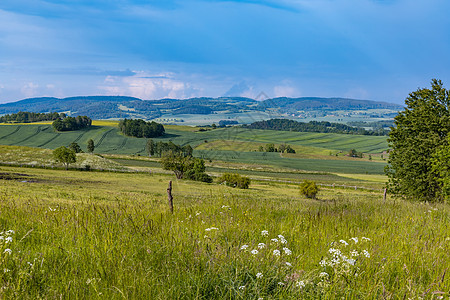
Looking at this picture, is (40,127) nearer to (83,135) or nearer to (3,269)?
(83,135)

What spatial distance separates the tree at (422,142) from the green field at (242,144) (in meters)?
75.5

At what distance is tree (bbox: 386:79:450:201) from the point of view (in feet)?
83.5

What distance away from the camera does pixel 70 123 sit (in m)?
172

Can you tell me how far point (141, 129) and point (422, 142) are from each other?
5841 inches

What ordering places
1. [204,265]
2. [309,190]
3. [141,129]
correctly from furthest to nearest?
[141,129] → [309,190] → [204,265]

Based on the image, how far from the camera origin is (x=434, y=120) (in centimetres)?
2573

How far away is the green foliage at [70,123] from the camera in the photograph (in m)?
167

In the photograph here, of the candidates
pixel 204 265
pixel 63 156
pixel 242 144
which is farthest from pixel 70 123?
pixel 204 265

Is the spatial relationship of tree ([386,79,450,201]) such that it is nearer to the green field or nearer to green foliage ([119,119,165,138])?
the green field

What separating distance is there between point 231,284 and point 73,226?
3026 mm

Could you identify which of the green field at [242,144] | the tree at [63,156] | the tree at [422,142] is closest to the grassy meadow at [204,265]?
the tree at [422,142]

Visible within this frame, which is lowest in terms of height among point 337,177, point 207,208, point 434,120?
point 337,177

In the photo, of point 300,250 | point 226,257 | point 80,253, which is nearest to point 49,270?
point 80,253

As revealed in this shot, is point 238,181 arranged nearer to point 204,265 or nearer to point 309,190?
point 309,190
